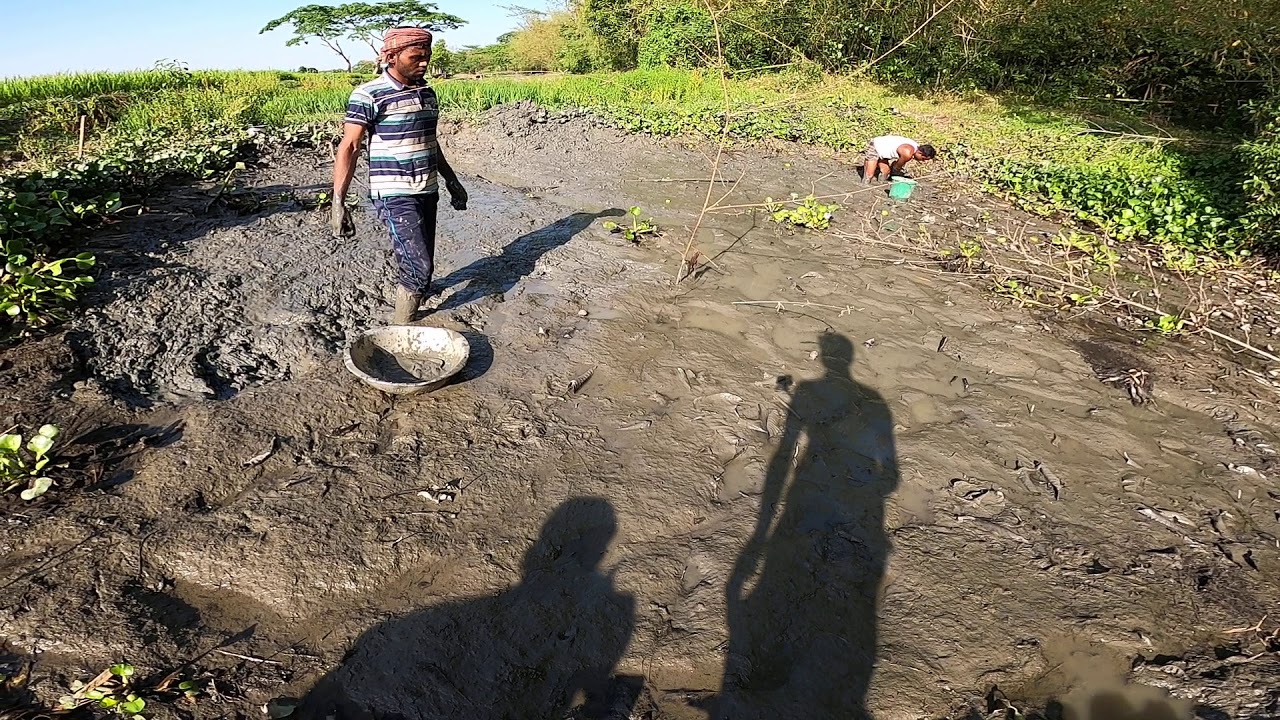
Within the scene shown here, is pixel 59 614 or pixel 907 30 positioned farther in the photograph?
pixel 907 30

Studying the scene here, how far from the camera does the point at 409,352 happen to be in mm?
3895

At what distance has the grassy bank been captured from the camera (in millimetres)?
5754

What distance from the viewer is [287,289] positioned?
467cm

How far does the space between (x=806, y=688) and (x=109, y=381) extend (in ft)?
12.7

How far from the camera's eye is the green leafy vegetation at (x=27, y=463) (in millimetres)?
2646

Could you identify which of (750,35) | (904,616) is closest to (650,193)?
(904,616)

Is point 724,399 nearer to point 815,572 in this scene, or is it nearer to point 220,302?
point 815,572

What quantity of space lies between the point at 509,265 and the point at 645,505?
3.20m

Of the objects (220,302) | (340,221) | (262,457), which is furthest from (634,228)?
(262,457)

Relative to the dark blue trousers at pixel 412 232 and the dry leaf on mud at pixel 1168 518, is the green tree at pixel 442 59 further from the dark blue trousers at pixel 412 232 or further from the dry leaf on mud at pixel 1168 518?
the dry leaf on mud at pixel 1168 518

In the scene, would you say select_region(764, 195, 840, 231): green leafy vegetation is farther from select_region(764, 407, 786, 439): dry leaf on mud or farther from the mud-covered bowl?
the mud-covered bowl

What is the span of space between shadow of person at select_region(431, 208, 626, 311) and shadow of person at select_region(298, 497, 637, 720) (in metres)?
2.74

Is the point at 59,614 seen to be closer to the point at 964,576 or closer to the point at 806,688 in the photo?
the point at 806,688

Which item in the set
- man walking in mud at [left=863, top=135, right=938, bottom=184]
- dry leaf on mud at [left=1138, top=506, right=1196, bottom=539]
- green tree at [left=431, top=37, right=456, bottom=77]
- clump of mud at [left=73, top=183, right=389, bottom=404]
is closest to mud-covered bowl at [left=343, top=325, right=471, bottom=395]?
clump of mud at [left=73, top=183, right=389, bottom=404]
